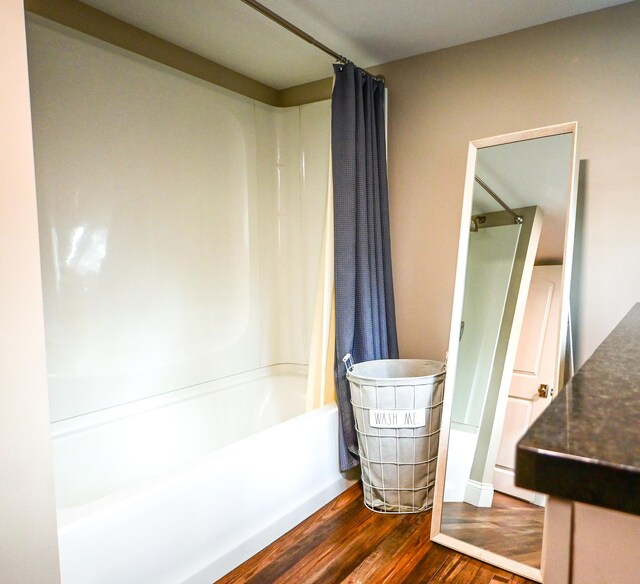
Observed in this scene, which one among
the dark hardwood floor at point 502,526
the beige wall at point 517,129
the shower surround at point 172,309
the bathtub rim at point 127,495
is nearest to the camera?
the bathtub rim at point 127,495

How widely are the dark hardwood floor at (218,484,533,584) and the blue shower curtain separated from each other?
13.4 inches

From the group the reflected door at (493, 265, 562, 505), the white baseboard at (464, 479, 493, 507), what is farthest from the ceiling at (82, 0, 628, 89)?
the white baseboard at (464, 479, 493, 507)

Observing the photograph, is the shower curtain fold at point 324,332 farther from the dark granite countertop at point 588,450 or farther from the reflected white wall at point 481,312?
the dark granite countertop at point 588,450

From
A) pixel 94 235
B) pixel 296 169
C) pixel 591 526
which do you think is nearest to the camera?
pixel 591 526

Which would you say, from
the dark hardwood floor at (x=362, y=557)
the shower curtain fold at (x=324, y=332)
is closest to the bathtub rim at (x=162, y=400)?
the shower curtain fold at (x=324, y=332)

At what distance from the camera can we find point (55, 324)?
215 cm

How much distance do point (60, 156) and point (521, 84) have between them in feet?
6.88

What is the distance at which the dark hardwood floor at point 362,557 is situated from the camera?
1794 millimetres

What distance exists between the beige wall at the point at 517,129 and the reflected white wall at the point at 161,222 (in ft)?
2.05

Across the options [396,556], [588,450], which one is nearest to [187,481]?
[396,556]

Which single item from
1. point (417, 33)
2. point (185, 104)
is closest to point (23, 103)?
point (185, 104)

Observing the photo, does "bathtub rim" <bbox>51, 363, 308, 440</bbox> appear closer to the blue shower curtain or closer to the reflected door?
the blue shower curtain

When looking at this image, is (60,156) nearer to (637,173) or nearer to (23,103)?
(23,103)

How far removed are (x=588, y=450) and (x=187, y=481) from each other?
1.49 m
